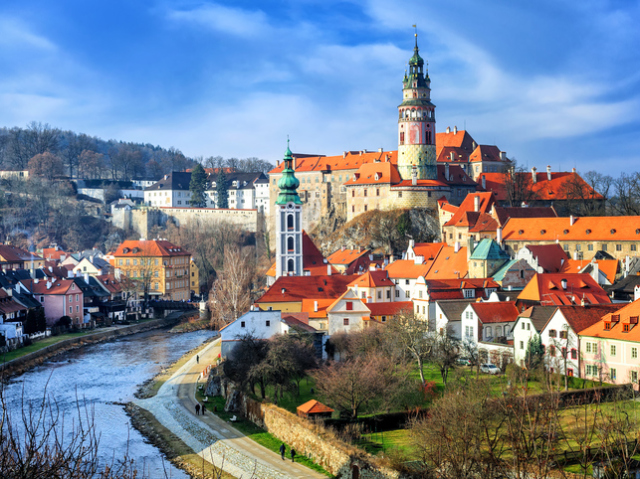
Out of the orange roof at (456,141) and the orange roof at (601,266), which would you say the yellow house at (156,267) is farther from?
the orange roof at (601,266)

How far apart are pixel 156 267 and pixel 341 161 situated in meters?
22.5

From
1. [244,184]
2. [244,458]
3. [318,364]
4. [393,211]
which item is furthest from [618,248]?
[244,184]

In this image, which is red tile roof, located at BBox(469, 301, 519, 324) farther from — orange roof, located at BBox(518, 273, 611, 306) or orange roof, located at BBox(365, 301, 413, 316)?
orange roof, located at BBox(365, 301, 413, 316)

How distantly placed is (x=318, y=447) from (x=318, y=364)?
29.1 feet

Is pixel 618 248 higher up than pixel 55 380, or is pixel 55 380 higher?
pixel 618 248

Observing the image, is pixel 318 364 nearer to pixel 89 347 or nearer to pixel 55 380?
pixel 55 380

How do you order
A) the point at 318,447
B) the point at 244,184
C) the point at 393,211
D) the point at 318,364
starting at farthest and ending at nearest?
the point at 244,184 < the point at 393,211 < the point at 318,364 < the point at 318,447

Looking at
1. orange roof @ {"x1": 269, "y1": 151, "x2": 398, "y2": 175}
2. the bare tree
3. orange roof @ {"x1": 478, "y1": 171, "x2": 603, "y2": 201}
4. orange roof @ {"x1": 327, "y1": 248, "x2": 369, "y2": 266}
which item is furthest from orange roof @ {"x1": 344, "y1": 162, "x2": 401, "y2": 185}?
the bare tree

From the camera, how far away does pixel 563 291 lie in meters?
39.2

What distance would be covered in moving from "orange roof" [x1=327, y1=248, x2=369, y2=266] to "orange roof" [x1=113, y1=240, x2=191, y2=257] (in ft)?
57.7

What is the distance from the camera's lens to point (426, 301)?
132 ft

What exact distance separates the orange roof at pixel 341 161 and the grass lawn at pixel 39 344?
35252 millimetres

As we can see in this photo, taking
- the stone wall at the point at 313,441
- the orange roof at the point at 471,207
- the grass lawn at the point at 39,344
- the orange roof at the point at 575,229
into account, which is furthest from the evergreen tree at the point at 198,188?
the stone wall at the point at 313,441

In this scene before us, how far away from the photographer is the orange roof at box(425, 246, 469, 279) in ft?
162
